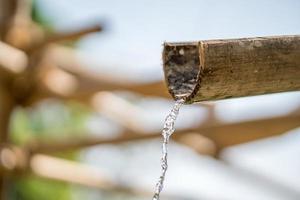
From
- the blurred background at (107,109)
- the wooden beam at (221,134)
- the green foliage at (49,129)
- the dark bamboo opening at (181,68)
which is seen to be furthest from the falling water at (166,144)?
the green foliage at (49,129)

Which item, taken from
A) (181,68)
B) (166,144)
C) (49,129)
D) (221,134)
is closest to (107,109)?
(221,134)

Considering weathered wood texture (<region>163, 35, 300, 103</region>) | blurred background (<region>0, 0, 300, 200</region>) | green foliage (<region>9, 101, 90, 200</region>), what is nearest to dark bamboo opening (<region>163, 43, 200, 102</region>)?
weathered wood texture (<region>163, 35, 300, 103</region>)

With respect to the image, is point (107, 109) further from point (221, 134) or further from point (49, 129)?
point (49, 129)

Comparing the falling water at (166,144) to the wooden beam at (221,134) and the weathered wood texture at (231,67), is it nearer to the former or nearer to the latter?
the weathered wood texture at (231,67)

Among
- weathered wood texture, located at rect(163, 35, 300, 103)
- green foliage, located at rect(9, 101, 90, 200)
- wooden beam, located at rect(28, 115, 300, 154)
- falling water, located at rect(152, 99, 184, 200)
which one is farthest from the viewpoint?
green foliage, located at rect(9, 101, 90, 200)

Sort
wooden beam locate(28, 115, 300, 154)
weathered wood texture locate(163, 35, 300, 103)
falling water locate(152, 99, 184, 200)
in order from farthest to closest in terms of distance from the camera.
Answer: wooden beam locate(28, 115, 300, 154) → falling water locate(152, 99, 184, 200) → weathered wood texture locate(163, 35, 300, 103)

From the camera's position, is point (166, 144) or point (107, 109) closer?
point (166, 144)

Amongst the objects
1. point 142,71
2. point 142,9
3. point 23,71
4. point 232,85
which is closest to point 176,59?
point 232,85

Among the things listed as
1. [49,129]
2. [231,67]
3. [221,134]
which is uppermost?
[49,129]

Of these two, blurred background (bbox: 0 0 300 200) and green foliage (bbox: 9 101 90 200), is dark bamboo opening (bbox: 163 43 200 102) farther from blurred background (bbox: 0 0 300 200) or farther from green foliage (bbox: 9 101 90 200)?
green foliage (bbox: 9 101 90 200)
